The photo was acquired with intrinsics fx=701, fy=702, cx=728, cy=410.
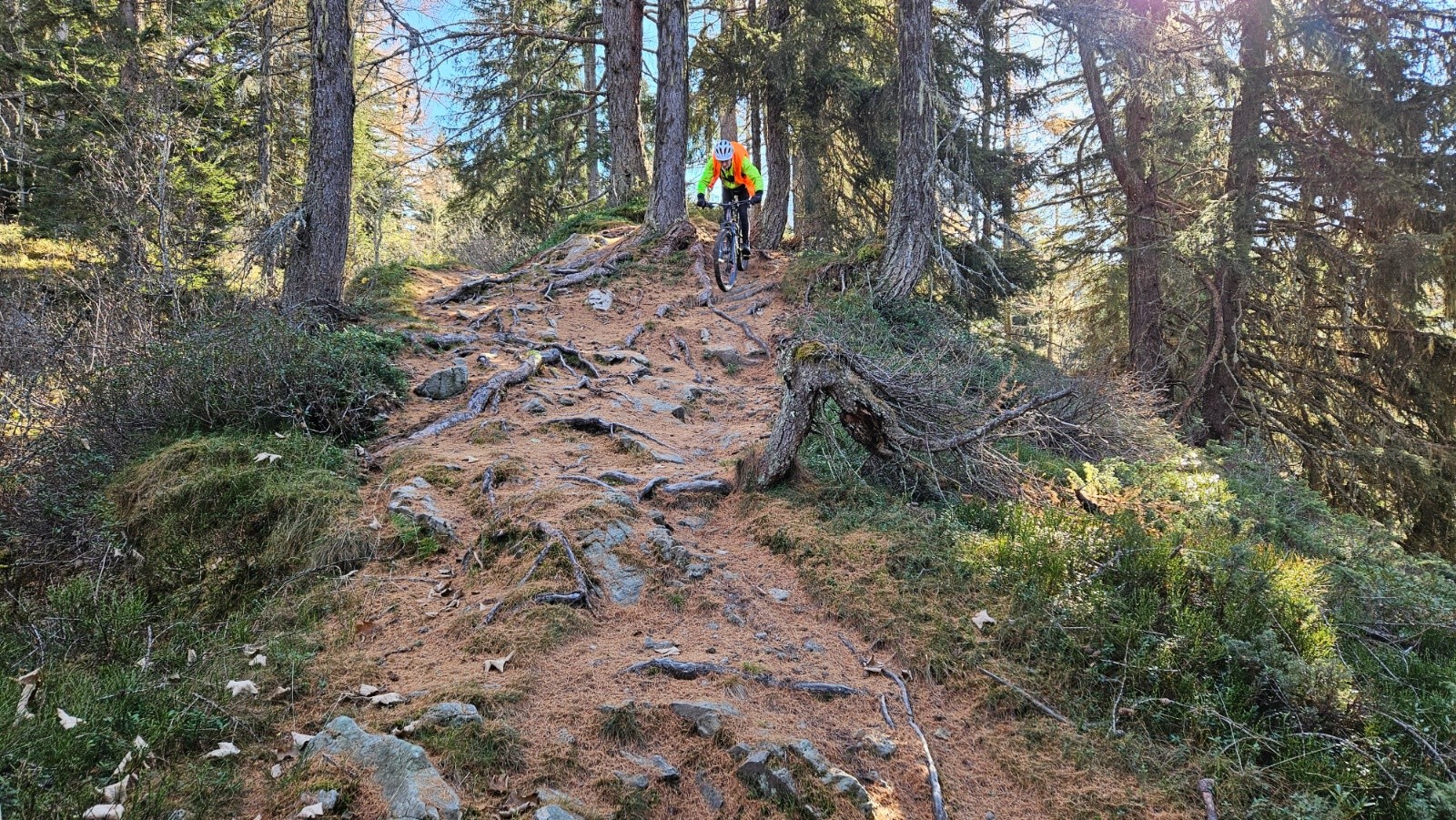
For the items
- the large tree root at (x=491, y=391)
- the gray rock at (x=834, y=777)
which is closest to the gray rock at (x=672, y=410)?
the large tree root at (x=491, y=391)

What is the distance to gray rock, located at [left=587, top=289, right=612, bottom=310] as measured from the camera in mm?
10633

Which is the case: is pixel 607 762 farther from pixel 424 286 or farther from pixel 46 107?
pixel 46 107

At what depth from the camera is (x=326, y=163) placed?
27.1ft

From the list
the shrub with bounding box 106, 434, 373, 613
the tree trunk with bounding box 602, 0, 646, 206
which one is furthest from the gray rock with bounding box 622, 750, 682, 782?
the tree trunk with bounding box 602, 0, 646, 206

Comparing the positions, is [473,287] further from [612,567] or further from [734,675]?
[734,675]

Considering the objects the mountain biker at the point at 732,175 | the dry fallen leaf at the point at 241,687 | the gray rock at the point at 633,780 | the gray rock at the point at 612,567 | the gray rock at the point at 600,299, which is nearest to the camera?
the gray rock at the point at 633,780

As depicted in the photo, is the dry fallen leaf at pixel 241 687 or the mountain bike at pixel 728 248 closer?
the dry fallen leaf at pixel 241 687

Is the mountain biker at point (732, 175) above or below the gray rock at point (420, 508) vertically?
above

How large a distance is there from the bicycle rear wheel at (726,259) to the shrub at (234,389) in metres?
5.90

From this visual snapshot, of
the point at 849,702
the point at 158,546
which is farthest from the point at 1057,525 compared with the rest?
the point at 158,546

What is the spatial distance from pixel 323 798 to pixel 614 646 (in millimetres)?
1434

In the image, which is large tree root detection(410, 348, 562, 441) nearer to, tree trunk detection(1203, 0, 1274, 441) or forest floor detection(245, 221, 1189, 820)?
forest floor detection(245, 221, 1189, 820)

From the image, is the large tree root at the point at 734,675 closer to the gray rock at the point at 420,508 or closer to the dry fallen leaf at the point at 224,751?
the dry fallen leaf at the point at 224,751

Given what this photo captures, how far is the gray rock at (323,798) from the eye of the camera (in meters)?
2.49
